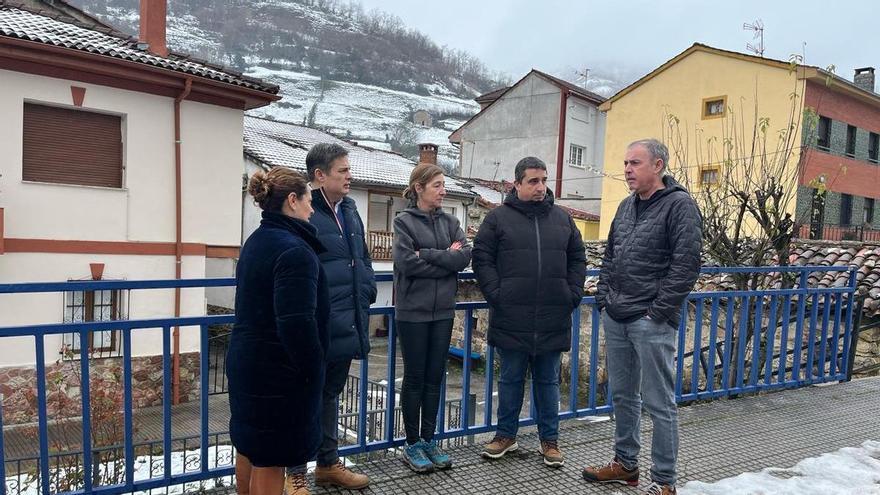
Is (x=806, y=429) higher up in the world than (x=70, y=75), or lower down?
lower down

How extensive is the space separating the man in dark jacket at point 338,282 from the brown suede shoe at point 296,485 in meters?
0.16

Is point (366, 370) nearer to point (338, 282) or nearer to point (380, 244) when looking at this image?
point (338, 282)

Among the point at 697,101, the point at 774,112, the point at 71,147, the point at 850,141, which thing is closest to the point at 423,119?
the point at 697,101

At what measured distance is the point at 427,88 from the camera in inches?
3770

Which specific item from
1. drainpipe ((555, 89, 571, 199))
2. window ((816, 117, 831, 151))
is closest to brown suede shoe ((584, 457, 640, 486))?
window ((816, 117, 831, 151))

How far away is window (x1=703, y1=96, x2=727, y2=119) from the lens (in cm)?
2152

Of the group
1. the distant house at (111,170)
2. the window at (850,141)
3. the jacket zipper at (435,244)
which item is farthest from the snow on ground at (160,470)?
the window at (850,141)

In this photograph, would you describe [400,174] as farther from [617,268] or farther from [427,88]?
[427,88]

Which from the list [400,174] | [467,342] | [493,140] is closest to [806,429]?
[467,342]

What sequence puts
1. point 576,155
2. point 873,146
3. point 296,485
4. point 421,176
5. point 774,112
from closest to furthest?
1. point 296,485
2. point 421,176
3. point 774,112
4. point 873,146
5. point 576,155

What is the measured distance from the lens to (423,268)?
3.26m

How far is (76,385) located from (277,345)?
35.5 ft

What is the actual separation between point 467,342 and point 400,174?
2227 cm

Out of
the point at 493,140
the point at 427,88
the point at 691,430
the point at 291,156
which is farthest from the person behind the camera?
the point at 427,88
